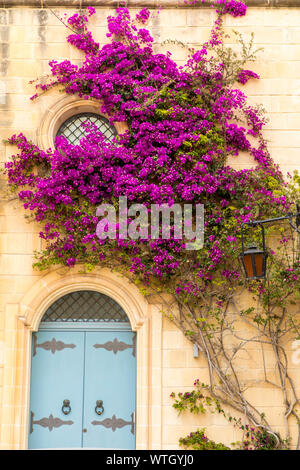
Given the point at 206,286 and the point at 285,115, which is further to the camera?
the point at 285,115

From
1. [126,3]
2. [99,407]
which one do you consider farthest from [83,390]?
[126,3]

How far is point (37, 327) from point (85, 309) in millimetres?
691

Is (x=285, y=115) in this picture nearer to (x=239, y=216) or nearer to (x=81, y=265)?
(x=239, y=216)

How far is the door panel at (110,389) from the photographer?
7.79 metres

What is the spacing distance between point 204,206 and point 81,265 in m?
1.85

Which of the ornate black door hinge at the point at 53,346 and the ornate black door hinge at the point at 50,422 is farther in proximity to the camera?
the ornate black door hinge at the point at 53,346

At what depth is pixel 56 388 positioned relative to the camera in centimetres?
789

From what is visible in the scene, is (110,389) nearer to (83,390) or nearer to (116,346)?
(83,390)

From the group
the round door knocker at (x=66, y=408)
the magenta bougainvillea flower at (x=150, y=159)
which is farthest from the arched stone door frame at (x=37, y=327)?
the round door knocker at (x=66, y=408)

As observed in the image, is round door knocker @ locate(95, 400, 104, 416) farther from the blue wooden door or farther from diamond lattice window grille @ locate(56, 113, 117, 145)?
diamond lattice window grille @ locate(56, 113, 117, 145)

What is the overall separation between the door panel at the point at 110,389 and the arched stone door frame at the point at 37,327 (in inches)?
9.1

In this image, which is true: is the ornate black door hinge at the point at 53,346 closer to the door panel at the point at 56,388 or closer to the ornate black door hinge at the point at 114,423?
the door panel at the point at 56,388
